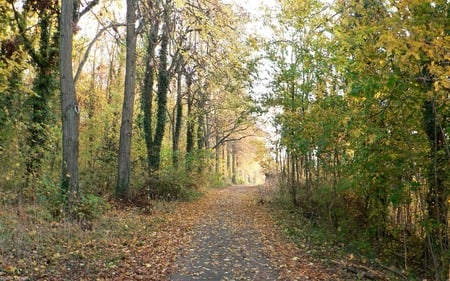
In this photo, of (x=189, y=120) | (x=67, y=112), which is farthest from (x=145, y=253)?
(x=189, y=120)

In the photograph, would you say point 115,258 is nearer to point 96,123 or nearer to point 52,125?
point 52,125

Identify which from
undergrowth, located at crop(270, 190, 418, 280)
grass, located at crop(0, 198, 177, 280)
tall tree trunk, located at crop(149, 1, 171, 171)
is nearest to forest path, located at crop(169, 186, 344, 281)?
undergrowth, located at crop(270, 190, 418, 280)

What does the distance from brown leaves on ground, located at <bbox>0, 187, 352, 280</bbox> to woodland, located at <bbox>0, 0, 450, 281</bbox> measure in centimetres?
6

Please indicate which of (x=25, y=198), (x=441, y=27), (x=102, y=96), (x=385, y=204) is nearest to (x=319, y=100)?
(x=385, y=204)

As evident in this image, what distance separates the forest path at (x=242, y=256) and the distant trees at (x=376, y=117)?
1.93 metres

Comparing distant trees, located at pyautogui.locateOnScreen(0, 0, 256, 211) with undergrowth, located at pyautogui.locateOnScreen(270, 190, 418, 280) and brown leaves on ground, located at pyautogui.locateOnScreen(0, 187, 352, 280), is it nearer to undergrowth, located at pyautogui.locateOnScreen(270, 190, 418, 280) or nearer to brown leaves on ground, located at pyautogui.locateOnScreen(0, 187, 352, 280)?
brown leaves on ground, located at pyautogui.locateOnScreen(0, 187, 352, 280)

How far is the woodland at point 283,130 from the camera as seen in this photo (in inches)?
248

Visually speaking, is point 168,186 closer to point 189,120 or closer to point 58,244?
point 189,120

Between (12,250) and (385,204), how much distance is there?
7.73 metres

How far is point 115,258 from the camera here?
7402 mm

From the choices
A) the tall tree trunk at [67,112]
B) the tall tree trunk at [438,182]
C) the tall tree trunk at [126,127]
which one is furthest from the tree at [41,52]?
the tall tree trunk at [438,182]

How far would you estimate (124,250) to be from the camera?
8148 mm

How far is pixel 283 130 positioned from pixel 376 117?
8169mm

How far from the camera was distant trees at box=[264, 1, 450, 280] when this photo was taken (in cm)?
536
